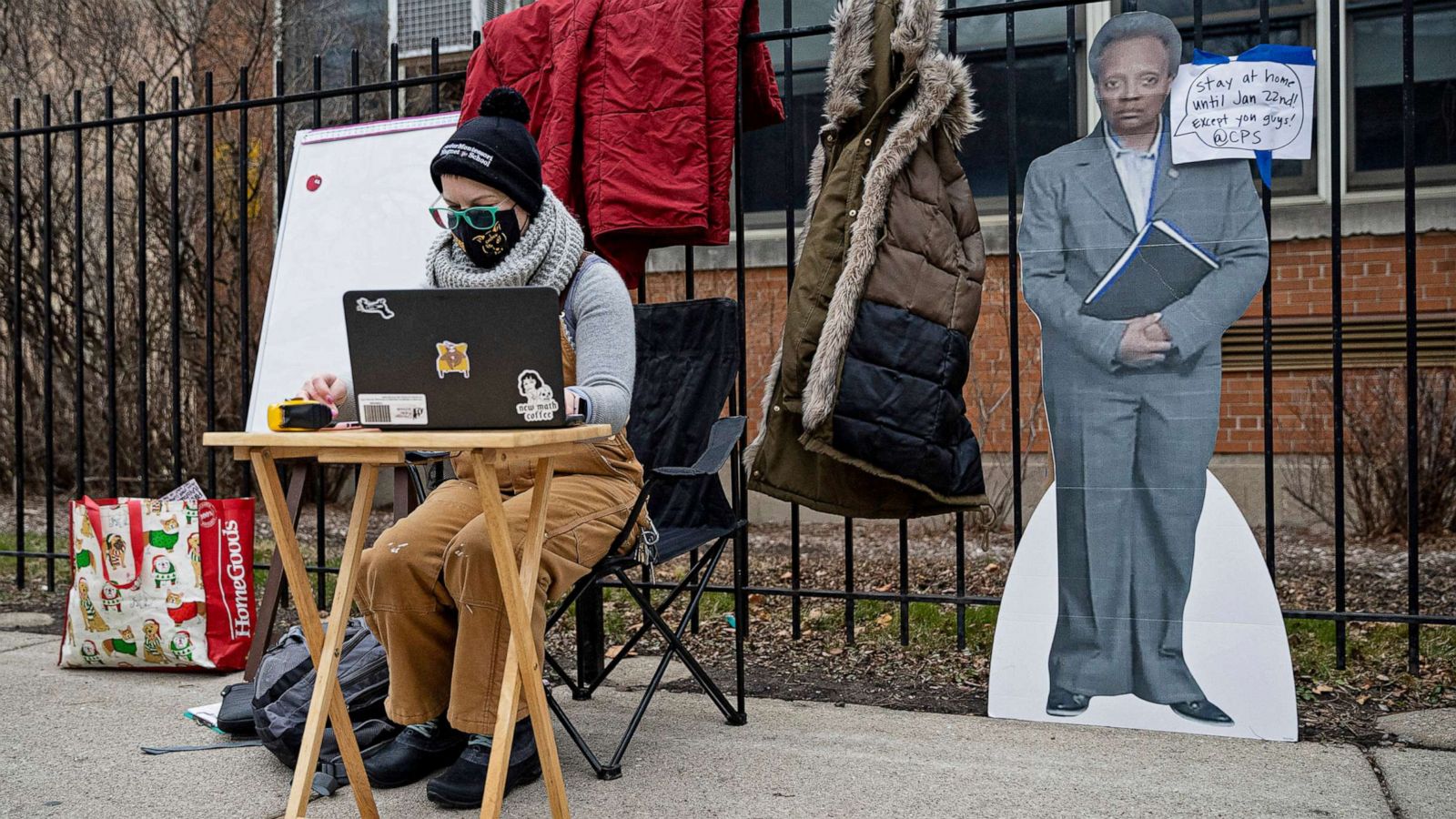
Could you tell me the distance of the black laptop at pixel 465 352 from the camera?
224cm

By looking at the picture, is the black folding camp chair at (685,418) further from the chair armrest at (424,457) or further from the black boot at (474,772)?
the chair armrest at (424,457)

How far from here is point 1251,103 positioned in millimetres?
3170

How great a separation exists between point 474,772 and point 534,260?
3.90 ft

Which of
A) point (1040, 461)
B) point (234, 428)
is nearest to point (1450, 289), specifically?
point (1040, 461)

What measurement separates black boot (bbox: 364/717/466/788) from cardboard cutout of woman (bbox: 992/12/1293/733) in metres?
1.51

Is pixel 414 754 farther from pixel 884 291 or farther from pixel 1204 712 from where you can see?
pixel 1204 712

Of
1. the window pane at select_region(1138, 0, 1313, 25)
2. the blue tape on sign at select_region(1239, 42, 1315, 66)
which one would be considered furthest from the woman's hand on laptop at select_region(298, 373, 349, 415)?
the window pane at select_region(1138, 0, 1313, 25)

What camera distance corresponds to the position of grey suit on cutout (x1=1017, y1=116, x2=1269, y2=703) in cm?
319

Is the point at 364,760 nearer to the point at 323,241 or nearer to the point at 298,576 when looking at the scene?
the point at 298,576

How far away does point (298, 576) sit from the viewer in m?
2.49

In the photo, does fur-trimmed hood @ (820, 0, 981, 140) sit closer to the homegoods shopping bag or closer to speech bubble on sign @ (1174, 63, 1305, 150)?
speech bubble on sign @ (1174, 63, 1305, 150)

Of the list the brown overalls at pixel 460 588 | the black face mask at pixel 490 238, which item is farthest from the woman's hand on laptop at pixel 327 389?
the black face mask at pixel 490 238

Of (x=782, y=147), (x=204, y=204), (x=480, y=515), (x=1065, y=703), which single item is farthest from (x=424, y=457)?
(x=204, y=204)

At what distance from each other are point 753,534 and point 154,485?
3932 mm
